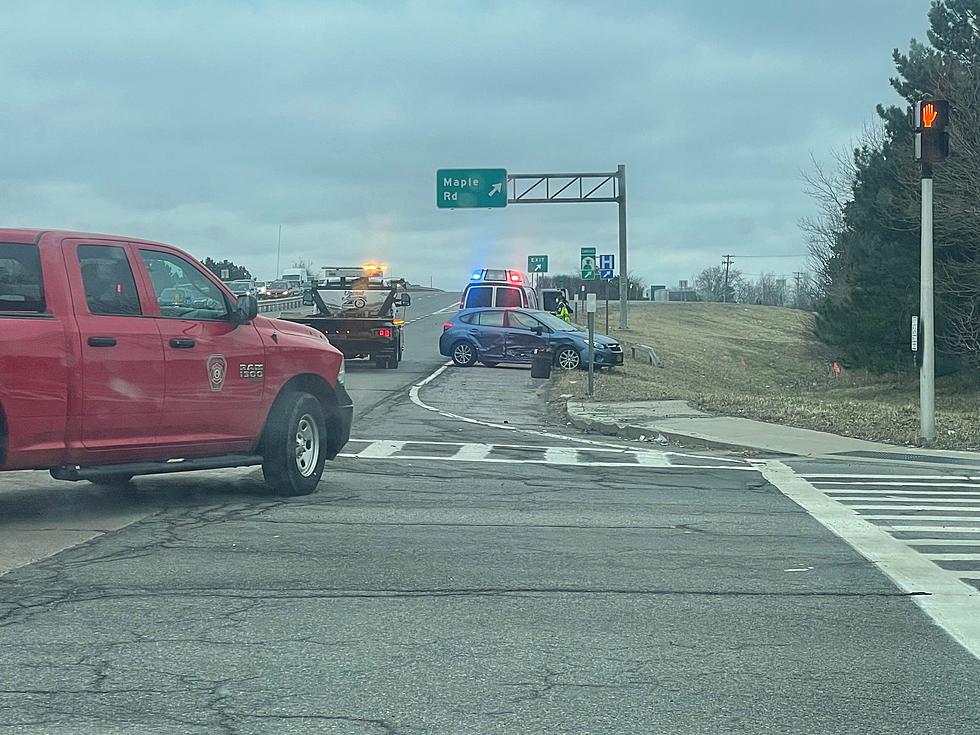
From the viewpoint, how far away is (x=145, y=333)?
30.2ft

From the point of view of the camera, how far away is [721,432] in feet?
56.0

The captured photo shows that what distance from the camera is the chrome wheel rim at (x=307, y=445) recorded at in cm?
1073

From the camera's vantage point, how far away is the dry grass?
18.2m

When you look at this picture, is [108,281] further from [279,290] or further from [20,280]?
[279,290]

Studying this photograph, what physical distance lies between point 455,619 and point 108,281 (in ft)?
13.8

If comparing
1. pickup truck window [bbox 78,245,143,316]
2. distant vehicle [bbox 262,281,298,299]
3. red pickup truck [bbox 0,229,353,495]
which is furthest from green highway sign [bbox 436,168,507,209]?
pickup truck window [bbox 78,245,143,316]

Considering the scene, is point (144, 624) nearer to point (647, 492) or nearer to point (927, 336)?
point (647, 492)

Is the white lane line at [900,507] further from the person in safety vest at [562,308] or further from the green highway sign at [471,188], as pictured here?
the green highway sign at [471,188]

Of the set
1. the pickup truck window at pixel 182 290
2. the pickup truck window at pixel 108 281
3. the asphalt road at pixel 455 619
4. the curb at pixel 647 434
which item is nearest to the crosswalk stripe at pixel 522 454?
the curb at pixel 647 434

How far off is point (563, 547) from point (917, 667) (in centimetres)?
324

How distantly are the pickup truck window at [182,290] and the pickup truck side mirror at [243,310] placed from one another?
0.08 metres

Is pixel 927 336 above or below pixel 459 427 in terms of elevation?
above

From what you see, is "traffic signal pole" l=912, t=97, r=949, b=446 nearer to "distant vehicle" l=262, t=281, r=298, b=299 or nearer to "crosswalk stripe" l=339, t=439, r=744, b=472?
"crosswalk stripe" l=339, t=439, r=744, b=472

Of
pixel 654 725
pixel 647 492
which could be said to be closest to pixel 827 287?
pixel 647 492
